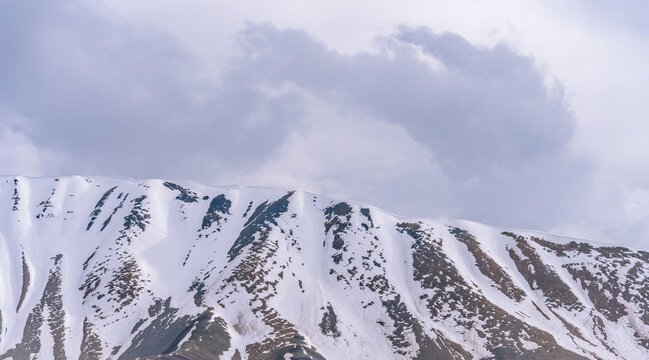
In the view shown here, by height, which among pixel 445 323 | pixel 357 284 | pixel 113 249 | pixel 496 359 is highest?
pixel 113 249

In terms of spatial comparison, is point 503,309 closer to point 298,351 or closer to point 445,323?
point 445,323

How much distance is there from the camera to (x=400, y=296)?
171375 millimetres

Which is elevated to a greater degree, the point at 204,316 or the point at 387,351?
the point at 204,316

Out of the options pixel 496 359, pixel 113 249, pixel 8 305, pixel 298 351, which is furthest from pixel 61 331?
pixel 496 359

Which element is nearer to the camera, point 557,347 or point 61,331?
point 557,347

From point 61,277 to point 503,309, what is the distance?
15000 centimetres

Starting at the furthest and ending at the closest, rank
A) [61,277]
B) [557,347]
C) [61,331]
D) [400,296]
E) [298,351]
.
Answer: [61,277]
[400,296]
[61,331]
[557,347]
[298,351]

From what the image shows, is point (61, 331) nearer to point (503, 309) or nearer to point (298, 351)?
point (298, 351)

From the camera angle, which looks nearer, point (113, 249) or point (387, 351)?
point (387, 351)

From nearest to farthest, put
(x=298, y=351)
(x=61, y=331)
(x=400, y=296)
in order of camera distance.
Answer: (x=298, y=351) → (x=61, y=331) → (x=400, y=296)

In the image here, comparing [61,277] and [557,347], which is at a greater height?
[61,277]

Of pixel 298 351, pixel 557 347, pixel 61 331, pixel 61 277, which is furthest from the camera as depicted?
pixel 61 277

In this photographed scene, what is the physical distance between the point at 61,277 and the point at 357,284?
4089 inches

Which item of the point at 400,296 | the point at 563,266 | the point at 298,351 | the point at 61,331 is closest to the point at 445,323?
the point at 400,296
